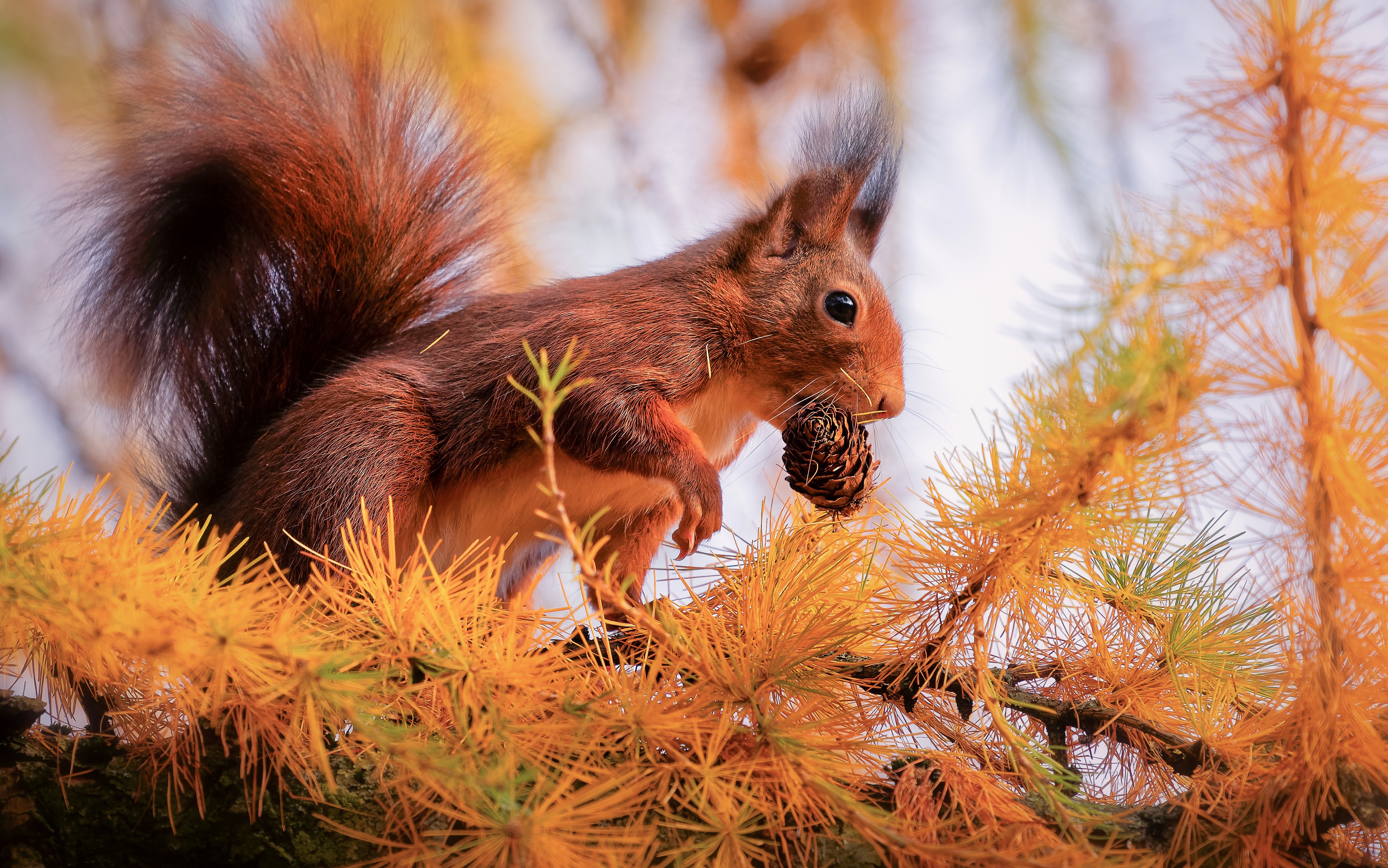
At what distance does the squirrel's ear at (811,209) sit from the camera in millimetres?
1040

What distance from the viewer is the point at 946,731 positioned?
2.14 feet

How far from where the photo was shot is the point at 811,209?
105 cm

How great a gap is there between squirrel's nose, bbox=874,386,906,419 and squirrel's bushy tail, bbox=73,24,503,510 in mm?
547

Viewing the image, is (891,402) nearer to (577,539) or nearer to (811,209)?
(811,209)

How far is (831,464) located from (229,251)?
2.27 ft

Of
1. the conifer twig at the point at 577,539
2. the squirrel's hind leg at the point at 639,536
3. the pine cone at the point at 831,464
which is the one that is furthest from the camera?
the squirrel's hind leg at the point at 639,536

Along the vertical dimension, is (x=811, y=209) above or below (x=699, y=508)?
above

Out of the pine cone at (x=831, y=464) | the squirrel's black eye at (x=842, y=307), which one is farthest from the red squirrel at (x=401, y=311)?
the pine cone at (x=831, y=464)

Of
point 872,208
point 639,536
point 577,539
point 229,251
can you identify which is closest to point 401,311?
point 229,251

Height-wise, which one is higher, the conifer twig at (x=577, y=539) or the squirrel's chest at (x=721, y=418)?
the squirrel's chest at (x=721, y=418)

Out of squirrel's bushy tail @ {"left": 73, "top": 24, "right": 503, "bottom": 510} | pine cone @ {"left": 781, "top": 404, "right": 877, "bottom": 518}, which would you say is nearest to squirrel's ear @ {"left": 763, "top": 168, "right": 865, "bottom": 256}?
pine cone @ {"left": 781, "top": 404, "right": 877, "bottom": 518}

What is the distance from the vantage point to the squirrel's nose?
978 mm

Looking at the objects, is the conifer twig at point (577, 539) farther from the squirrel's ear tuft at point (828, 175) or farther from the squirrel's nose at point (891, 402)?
the squirrel's ear tuft at point (828, 175)

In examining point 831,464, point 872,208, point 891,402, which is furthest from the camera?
point 872,208
